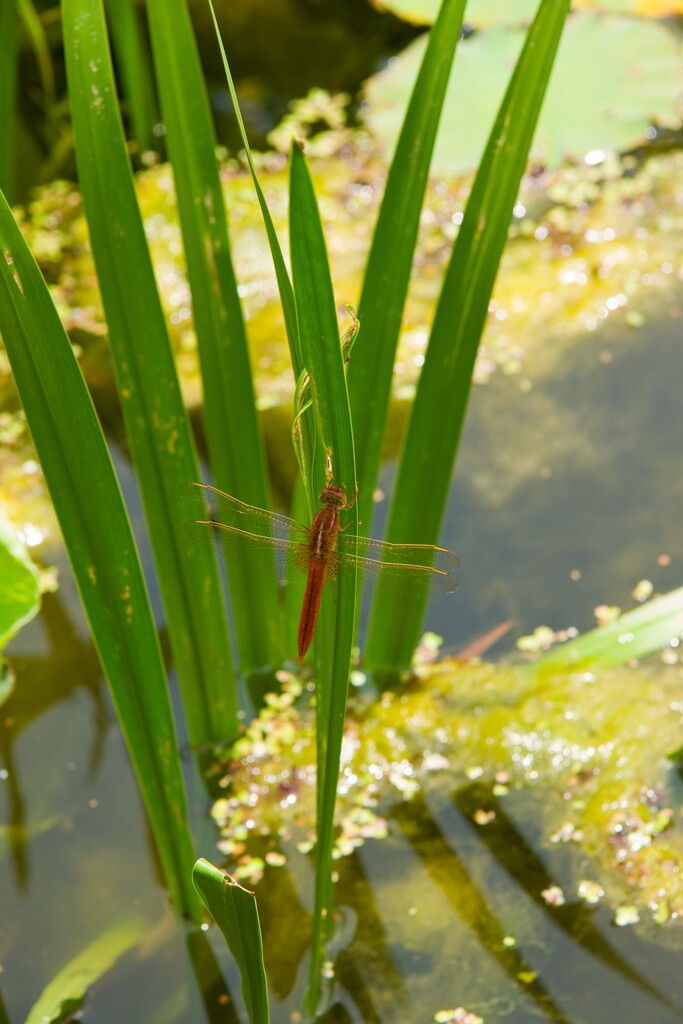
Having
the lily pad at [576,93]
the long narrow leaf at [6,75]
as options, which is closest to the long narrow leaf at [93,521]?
the long narrow leaf at [6,75]

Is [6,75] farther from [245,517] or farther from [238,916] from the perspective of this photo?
[238,916]

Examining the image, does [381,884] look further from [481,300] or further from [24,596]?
[481,300]

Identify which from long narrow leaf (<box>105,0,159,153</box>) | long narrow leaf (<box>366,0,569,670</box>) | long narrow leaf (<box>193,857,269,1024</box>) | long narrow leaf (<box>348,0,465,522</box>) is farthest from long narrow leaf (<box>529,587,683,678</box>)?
long narrow leaf (<box>105,0,159,153</box>)

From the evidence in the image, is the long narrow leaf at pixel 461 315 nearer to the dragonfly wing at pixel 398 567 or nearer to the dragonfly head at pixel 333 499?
the dragonfly wing at pixel 398 567


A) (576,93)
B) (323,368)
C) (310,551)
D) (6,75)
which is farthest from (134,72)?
(323,368)

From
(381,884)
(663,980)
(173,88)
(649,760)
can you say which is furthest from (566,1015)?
(173,88)
